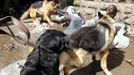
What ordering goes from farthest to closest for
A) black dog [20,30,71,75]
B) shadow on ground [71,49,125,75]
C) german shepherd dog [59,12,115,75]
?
shadow on ground [71,49,125,75], german shepherd dog [59,12,115,75], black dog [20,30,71,75]

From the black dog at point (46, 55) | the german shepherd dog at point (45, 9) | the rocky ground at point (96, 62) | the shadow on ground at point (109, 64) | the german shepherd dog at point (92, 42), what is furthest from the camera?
the german shepherd dog at point (45, 9)

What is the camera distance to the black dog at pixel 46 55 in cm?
468

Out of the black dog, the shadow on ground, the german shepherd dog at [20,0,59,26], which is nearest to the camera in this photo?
the black dog

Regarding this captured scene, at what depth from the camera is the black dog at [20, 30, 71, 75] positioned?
468 cm

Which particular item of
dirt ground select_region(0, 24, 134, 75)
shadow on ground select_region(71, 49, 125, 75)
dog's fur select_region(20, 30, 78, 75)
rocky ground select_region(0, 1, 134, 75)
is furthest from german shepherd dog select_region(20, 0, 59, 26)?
dog's fur select_region(20, 30, 78, 75)

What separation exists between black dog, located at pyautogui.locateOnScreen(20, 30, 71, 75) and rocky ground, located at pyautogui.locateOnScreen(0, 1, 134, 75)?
1.57 m

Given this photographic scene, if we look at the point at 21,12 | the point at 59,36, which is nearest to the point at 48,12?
the point at 21,12

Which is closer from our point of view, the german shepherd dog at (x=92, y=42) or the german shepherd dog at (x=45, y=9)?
Answer: the german shepherd dog at (x=92, y=42)

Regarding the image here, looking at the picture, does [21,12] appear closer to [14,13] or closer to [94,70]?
[14,13]

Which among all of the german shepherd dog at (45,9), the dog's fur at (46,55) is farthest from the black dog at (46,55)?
the german shepherd dog at (45,9)

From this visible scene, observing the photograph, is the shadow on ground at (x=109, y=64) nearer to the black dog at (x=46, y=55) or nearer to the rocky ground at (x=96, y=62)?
the rocky ground at (x=96, y=62)

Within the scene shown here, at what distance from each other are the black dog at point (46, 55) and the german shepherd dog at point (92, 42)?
745mm

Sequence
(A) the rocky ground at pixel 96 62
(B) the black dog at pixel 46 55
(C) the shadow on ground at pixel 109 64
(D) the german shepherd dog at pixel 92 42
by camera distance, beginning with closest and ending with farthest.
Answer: (B) the black dog at pixel 46 55
(D) the german shepherd dog at pixel 92 42
(C) the shadow on ground at pixel 109 64
(A) the rocky ground at pixel 96 62

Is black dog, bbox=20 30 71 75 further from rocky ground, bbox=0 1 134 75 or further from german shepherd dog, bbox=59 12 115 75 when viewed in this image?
rocky ground, bbox=0 1 134 75
